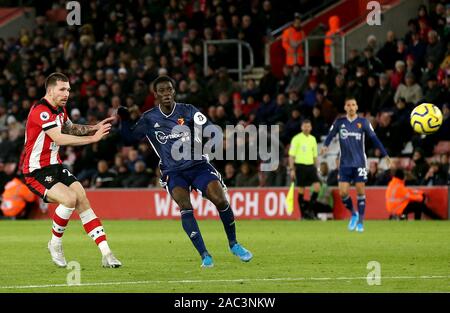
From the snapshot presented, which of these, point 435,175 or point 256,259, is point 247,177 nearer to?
point 435,175

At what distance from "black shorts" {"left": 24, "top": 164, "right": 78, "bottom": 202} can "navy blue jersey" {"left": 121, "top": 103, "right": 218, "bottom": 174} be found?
0.94 meters

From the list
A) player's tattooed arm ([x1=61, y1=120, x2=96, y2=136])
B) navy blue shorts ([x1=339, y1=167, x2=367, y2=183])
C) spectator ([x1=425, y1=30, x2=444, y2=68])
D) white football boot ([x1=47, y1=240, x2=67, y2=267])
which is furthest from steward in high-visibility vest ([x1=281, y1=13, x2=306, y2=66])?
white football boot ([x1=47, y1=240, x2=67, y2=267])

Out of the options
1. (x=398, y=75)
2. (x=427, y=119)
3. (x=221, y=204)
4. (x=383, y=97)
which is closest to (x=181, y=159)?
(x=221, y=204)

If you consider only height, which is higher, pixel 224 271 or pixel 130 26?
pixel 130 26

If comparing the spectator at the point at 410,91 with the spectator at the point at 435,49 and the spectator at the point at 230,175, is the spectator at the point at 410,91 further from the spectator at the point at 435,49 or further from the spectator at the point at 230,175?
the spectator at the point at 230,175

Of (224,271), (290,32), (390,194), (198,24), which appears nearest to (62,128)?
(224,271)

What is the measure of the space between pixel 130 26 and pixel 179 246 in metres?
16.8

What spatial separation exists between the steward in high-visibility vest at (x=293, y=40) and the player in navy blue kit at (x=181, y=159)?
16.2m

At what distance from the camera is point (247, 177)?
2614 cm

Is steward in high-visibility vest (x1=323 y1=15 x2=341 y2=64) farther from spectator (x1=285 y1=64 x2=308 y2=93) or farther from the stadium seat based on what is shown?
the stadium seat

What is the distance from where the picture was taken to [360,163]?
69.1 ft

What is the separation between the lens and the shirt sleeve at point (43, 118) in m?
13.0

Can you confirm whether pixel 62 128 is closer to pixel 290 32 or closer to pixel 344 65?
pixel 344 65

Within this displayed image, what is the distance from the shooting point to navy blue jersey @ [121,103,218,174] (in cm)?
1330
